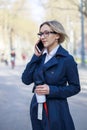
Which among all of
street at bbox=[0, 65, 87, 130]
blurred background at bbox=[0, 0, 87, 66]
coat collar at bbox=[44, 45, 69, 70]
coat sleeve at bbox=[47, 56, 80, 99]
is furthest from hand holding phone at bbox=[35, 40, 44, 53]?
blurred background at bbox=[0, 0, 87, 66]

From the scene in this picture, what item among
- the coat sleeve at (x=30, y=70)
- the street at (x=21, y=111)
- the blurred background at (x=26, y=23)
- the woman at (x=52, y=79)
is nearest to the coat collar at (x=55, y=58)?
the woman at (x=52, y=79)

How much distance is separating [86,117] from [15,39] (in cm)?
7503

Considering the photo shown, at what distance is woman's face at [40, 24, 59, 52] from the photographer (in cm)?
419

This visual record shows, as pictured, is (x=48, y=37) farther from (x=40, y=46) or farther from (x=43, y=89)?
(x=43, y=89)

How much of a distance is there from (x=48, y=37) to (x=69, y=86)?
0.47m

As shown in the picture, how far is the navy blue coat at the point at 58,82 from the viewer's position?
4.11 metres

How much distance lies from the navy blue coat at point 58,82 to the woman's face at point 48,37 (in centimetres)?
8

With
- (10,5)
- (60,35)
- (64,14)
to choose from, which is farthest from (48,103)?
(10,5)

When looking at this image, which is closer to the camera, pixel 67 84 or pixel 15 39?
pixel 67 84

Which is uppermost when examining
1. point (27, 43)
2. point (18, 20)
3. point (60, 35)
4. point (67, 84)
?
point (60, 35)

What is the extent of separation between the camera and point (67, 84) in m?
4.23

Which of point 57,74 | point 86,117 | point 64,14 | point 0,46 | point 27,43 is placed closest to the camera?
point 57,74

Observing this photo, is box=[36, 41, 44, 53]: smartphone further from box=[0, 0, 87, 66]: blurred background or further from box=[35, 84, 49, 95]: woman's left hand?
box=[0, 0, 87, 66]: blurred background

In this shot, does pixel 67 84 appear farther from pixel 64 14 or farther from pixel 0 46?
pixel 0 46
